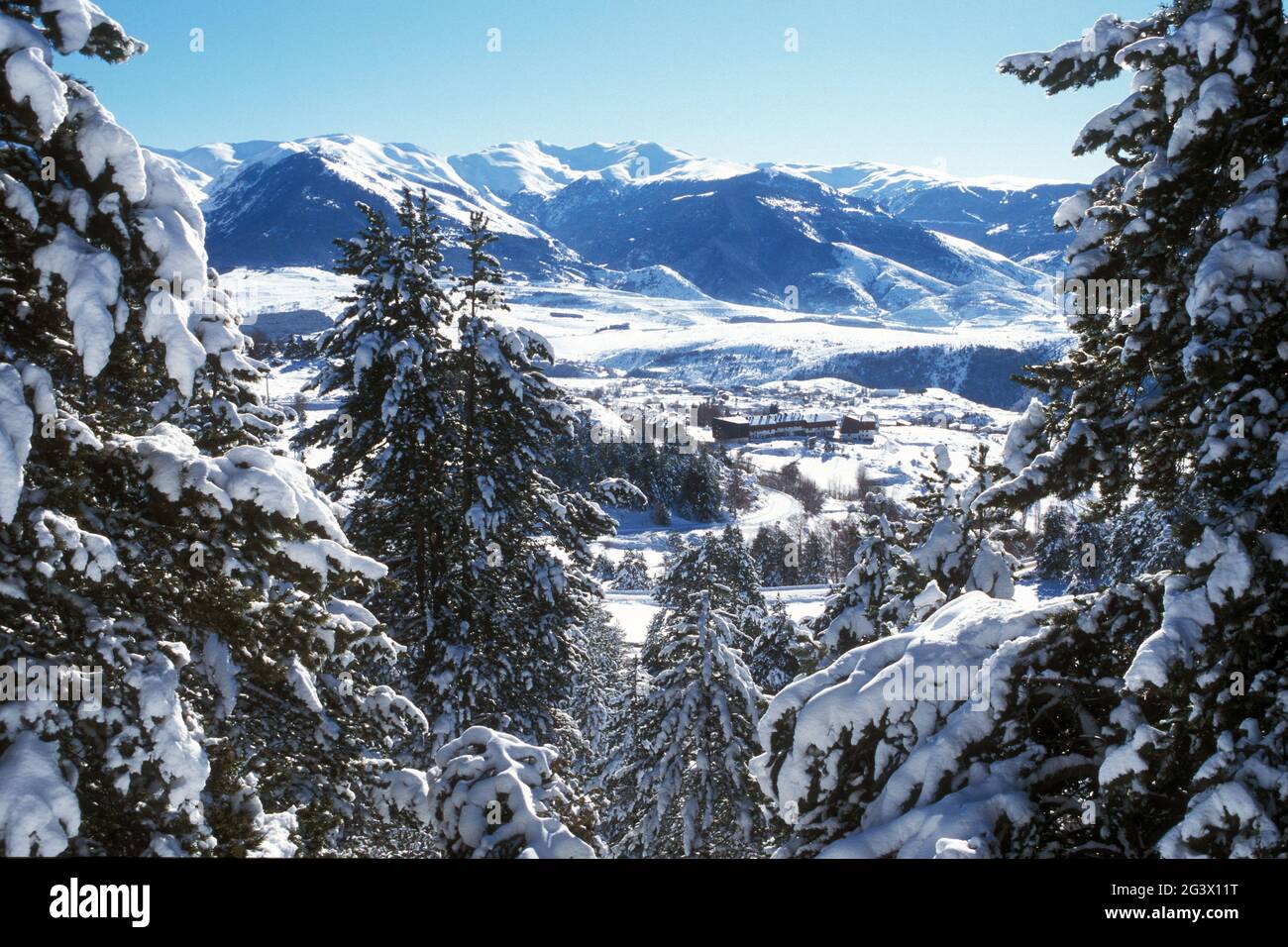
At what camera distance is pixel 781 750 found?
573 cm

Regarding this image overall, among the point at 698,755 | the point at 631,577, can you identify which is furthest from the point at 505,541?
the point at 631,577

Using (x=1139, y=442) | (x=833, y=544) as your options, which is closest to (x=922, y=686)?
(x=1139, y=442)

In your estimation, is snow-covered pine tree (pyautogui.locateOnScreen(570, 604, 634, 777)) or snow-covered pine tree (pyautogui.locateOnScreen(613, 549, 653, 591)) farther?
snow-covered pine tree (pyautogui.locateOnScreen(613, 549, 653, 591))

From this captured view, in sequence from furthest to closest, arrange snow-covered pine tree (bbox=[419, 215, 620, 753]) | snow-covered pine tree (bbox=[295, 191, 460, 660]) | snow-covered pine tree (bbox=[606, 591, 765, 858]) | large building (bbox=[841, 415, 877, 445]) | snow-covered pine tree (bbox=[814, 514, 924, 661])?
1. large building (bbox=[841, 415, 877, 445])
2. snow-covered pine tree (bbox=[606, 591, 765, 858])
3. snow-covered pine tree (bbox=[419, 215, 620, 753])
4. snow-covered pine tree (bbox=[295, 191, 460, 660])
5. snow-covered pine tree (bbox=[814, 514, 924, 661])

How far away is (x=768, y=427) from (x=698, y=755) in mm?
169701

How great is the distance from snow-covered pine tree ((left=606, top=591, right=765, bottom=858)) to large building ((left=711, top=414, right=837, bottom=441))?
6024 inches

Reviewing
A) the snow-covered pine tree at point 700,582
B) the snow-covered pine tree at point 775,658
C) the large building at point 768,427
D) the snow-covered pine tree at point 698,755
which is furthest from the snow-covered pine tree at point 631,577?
the large building at point 768,427

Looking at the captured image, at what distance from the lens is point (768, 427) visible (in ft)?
601

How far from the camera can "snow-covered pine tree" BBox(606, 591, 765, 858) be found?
16.2m

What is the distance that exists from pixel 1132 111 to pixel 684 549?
55.2 feet

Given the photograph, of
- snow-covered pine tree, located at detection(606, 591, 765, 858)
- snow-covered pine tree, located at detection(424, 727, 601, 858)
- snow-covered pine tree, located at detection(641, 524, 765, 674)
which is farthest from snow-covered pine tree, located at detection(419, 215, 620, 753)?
snow-covered pine tree, located at detection(424, 727, 601, 858)

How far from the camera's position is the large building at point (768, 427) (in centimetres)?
17400

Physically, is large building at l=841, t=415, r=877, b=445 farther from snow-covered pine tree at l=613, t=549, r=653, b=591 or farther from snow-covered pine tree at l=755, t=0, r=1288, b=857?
snow-covered pine tree at l=755, t=0, r=1288, b=857

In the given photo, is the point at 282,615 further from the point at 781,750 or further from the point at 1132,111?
the point at 1132,111
